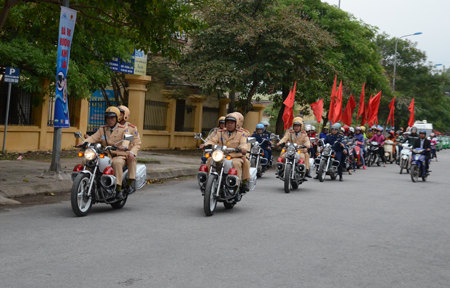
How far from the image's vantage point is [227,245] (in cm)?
638

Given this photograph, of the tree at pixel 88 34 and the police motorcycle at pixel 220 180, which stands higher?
the tree at pixel 88 34

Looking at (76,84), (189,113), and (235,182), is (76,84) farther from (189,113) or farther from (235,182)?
(189,113)

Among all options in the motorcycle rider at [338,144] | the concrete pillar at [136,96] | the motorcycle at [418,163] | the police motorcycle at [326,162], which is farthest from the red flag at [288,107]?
the motorcycle at [418,163]

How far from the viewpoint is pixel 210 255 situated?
5824 mm

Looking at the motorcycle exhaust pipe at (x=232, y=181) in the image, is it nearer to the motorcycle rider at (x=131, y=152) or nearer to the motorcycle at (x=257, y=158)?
the motorcycle rider at (x=131, y=152)

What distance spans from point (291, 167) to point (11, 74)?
26.3ft

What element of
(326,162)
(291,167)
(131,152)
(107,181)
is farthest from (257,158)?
(107,181)

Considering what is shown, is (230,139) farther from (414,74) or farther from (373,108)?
(414,74)

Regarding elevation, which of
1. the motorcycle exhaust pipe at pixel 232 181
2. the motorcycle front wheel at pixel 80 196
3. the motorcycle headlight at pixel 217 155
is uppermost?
the motorcycle headlight at pixel 217 155

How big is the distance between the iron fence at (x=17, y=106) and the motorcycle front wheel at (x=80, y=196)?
10.2 metres

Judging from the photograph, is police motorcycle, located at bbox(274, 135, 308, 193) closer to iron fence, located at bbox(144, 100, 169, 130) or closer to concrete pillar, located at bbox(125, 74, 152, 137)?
concrete pillar, located at bbox(125, 74, 152, 137)

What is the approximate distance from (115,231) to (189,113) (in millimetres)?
19732

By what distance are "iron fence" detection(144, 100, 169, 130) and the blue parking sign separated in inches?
349

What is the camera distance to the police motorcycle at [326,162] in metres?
16.0
